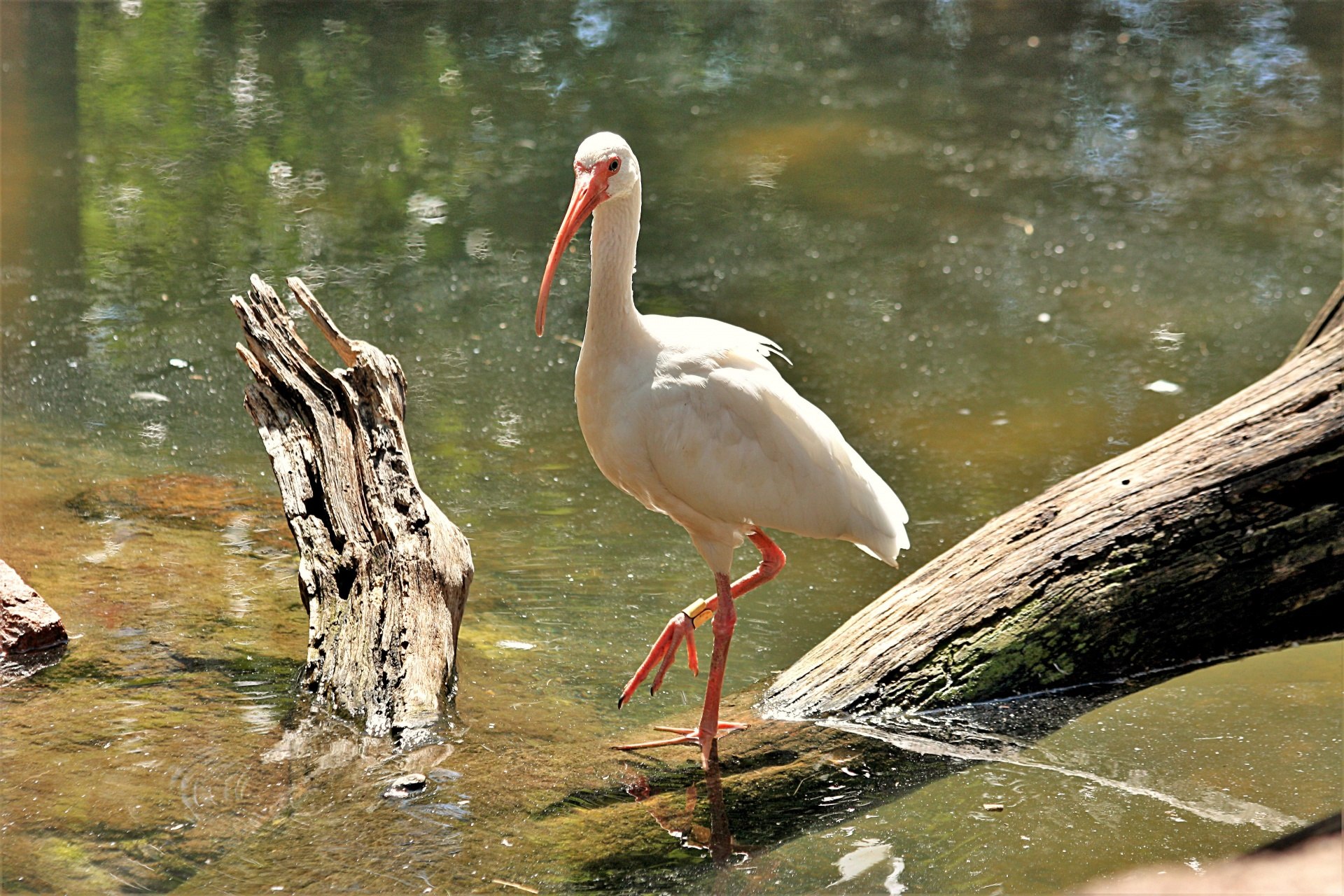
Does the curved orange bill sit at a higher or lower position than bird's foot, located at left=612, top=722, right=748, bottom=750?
higher

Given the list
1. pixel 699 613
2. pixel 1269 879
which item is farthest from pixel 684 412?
pixel 1269 879

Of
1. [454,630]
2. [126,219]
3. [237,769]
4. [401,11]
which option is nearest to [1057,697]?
[454,630]

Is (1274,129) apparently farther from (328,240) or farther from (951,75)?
(328,240)

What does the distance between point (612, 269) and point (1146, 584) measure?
186cm

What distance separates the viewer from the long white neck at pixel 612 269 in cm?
374

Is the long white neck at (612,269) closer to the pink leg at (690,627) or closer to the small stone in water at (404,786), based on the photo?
the pink leg at (690,627)

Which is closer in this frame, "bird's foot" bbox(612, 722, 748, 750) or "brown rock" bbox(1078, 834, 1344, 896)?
"brown rock" bbox(1078, 834, 1344, 896)

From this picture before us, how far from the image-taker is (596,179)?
365 centimetres

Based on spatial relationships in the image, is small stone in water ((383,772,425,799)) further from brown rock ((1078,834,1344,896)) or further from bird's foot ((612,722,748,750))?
brown rock ((1078,834,1344,896))

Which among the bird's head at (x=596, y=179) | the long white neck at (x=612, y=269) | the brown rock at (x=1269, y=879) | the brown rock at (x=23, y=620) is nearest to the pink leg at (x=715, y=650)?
the long white neck at (x=612, y=269)

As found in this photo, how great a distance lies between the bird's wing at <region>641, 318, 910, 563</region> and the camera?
146 inches

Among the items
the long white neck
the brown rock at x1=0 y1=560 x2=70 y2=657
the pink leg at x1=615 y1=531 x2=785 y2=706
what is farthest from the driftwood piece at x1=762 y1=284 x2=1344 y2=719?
the brown rock at x1=0 y1=560 x2=70 y2=657

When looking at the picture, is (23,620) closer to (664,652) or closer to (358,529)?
(358,529)

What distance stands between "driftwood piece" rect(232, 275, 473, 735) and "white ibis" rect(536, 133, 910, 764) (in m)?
0.60
